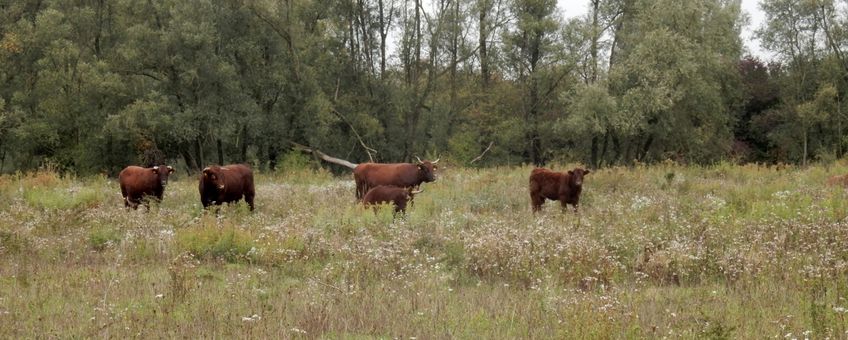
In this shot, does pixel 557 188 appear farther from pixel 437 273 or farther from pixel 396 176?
pixel 437 273

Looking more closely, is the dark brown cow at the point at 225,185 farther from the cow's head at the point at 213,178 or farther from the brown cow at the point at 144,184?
the brown cow at the point at 144,184

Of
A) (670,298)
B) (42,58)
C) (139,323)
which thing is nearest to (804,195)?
(670,298)

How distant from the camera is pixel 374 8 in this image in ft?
132

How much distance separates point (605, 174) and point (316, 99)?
58.5ft

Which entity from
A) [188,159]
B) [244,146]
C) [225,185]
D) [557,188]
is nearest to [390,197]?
[557,188]

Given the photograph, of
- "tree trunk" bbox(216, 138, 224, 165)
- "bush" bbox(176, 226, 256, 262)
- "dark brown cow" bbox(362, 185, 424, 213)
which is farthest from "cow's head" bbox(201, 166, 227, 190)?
"tree trunk" bbox(216, 138, 224, 165)

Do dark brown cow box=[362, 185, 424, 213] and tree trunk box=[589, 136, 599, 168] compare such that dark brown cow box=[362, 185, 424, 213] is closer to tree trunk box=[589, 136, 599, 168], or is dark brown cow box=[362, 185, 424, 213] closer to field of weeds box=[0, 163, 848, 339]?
field of weeds box=[0, 163, 848, 339]

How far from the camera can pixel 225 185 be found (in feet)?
55.0

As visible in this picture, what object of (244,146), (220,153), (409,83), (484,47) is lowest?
(220,153)

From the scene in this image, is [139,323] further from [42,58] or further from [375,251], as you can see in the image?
[42,58]

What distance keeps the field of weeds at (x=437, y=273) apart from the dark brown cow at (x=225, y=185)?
1.66 meters

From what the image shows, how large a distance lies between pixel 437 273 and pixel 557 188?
815 centimetres

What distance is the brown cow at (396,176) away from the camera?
19.4 meters

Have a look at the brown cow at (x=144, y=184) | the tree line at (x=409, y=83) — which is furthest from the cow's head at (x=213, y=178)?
the tree line at (x=409, y=83)
